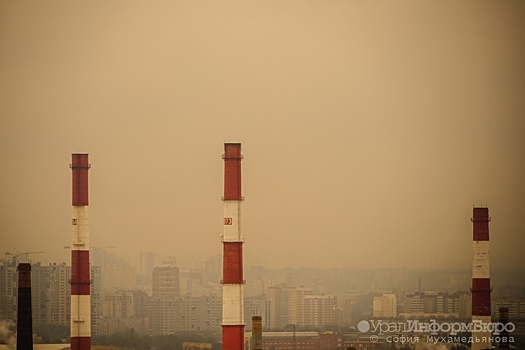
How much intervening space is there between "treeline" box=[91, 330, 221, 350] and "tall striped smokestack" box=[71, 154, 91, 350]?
16.0 feet

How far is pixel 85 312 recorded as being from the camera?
2311cm

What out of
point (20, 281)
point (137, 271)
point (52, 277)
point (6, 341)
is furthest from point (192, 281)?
point (20, 281)

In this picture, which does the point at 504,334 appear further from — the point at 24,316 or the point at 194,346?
the point at 24,316

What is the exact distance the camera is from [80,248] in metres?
23.1

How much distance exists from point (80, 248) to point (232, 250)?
13.7 feet

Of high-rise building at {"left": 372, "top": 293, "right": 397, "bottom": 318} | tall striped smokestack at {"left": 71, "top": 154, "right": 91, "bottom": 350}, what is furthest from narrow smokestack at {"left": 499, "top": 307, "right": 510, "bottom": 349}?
tall striped smokestack at {"left": 71, "top": 154, "right": 91, "bottom": 350}

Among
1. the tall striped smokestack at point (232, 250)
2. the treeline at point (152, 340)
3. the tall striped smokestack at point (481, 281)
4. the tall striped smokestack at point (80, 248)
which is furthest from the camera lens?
the treeline at point (152, 340)

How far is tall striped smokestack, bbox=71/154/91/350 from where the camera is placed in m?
22.8

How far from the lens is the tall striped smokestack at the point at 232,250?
20453 millimetres

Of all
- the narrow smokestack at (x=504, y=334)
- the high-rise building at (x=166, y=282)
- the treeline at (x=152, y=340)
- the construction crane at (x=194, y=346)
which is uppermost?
the high-rise building at (x=166, y=282)

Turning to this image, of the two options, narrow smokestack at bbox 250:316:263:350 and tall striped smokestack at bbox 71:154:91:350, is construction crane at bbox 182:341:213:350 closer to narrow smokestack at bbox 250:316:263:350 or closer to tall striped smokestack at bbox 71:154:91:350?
tall striped smokestack at bbox 71:154:91:350

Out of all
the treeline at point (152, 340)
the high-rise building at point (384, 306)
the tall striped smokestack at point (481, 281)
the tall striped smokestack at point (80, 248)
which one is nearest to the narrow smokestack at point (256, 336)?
the tall striped smokestack at point (80, 248)

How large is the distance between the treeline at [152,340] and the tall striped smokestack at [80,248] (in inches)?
193

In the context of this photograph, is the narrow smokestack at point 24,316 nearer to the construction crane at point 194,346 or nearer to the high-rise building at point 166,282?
the construction crane at point 194,346
